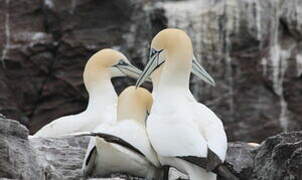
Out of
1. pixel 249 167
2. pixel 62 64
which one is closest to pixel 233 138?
pixel 62 64

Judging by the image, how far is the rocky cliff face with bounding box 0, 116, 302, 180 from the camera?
7.13 meters

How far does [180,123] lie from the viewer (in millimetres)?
8180

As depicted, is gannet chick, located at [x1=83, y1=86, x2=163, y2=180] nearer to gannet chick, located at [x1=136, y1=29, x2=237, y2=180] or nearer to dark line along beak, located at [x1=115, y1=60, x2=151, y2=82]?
gannet chick, located at [x1=136, y1=29, x2=237, y2=180]

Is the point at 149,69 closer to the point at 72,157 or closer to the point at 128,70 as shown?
the point at 72,157

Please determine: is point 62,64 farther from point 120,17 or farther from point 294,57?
point 294,57

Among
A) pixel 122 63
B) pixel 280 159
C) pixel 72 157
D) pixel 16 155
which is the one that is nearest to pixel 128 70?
pixel 122 63

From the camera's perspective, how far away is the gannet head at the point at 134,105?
866 cm

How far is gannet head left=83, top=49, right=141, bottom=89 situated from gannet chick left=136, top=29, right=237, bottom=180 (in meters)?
2.83

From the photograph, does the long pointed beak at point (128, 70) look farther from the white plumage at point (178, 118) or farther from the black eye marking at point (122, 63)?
the white plumage at point (178, 118)

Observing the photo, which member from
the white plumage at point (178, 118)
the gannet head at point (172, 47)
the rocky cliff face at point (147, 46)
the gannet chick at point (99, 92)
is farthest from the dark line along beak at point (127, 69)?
the rocky cliff face at point (147, 46)

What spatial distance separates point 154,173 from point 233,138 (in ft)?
26.6

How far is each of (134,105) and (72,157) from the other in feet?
2.10

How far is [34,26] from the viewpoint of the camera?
17.1 m

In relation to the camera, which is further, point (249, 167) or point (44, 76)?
point (44, 76)
